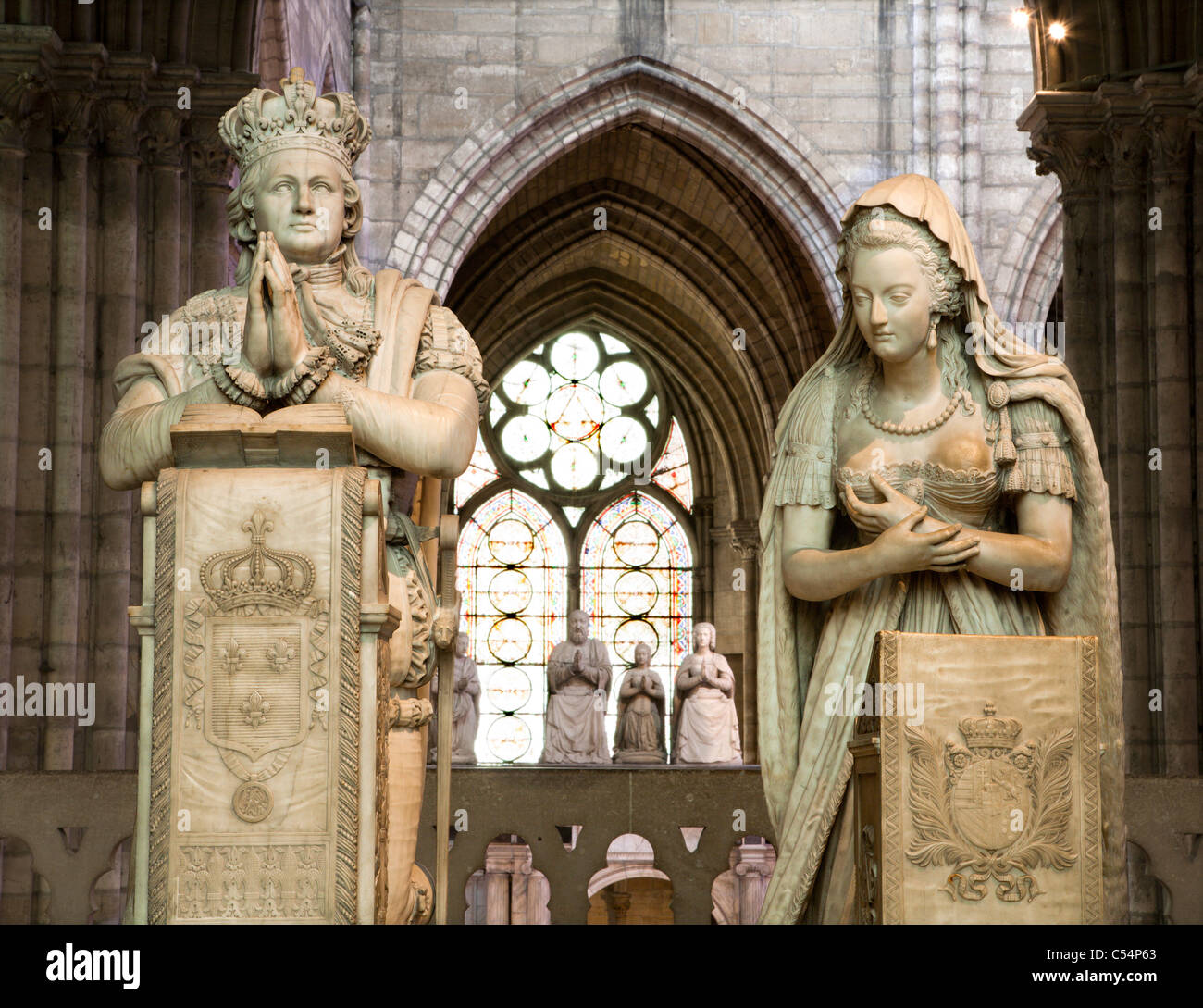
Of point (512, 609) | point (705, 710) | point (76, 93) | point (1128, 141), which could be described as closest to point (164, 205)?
point (76, 93)

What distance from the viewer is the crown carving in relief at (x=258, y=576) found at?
106 inches

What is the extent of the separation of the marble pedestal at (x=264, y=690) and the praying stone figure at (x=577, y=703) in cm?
1614

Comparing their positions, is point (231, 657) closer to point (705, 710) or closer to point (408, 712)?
point (408, 712)

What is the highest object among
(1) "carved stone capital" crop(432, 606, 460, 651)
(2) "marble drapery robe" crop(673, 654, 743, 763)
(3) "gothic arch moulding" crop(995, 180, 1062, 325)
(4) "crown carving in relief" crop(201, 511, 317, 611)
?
(3) "gothic arch moulding" crop(995, 180, 1062, 325)

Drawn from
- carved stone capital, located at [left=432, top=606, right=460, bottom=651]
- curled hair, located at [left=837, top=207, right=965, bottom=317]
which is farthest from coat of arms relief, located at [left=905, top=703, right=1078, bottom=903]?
carved stone capital, located at [left=432, top=606, right=460, bottom=651]

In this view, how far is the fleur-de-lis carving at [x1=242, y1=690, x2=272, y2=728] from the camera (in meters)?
2.65

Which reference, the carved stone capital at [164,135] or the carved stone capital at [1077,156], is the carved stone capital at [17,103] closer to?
the carved stone capital at [164,135]

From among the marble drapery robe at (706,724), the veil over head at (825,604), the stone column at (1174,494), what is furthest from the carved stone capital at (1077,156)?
the marble drapery robe at (706,724)

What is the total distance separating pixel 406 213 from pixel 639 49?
9.53ft

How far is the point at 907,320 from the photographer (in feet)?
11.2

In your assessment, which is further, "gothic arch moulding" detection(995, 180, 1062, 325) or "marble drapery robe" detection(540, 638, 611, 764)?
"marble drapery robe" detection(540, 638, 611, 764)

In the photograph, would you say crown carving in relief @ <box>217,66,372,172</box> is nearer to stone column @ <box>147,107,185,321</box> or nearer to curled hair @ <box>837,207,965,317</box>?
curled hair @ <box>837,207,965,317</box>

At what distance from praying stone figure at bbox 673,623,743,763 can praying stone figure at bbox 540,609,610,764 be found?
815mm
